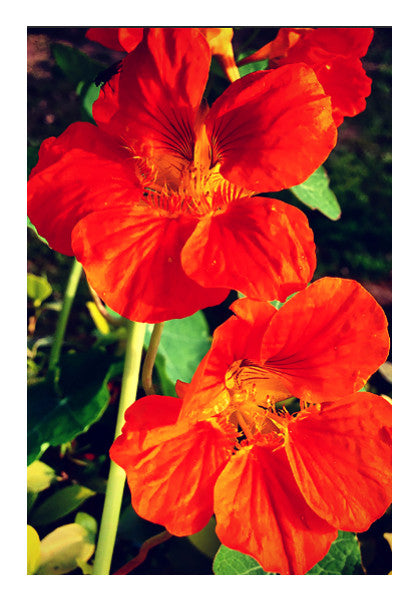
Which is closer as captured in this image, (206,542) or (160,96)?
(160,96)

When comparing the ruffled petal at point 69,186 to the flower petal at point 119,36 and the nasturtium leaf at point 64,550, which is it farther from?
the nasturtium leaf at point 64,550

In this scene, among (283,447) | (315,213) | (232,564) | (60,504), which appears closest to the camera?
(283,447)

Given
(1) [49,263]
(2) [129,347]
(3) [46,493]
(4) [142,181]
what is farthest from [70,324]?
(4) [142,181]

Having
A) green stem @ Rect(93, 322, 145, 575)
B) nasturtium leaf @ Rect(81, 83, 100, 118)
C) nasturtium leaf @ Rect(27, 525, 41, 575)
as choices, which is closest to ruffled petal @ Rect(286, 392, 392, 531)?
green stem @ Rect(93, 322, 145, 575)

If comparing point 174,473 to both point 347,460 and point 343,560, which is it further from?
point 343,560

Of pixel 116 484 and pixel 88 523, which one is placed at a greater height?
pixel 116 484

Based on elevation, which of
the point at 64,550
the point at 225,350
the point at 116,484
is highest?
the point at 225,350

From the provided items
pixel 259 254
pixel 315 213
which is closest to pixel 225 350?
pixel 259 254
